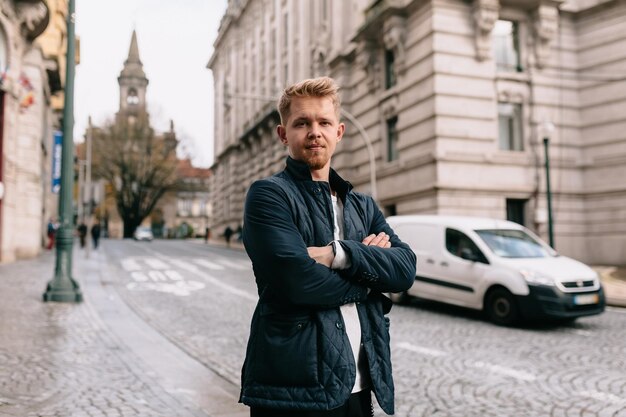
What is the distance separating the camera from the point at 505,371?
20.0 ft

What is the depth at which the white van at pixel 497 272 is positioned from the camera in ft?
29.0

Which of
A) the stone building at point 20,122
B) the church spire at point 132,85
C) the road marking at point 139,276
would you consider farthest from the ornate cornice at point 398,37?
the church spire at point 132,85

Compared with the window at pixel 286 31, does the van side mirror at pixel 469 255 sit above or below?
below

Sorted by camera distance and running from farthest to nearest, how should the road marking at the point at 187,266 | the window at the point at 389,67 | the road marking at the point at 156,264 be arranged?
the window at the point at 389,67
the road marking at the point at 156,264
the road marking at the point at 187,266

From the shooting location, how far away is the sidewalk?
4.46m

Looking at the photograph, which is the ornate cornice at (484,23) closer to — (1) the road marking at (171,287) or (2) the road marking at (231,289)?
(2) the road marking at (231,289)

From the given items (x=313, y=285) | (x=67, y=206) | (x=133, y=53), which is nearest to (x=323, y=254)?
(x=313, y=285)

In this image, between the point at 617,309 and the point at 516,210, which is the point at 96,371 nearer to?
the point at 617,309

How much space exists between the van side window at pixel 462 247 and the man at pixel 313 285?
8179 mm

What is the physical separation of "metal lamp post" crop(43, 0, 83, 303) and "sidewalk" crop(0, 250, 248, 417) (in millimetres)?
823

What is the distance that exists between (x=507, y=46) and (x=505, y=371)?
18.1 meters

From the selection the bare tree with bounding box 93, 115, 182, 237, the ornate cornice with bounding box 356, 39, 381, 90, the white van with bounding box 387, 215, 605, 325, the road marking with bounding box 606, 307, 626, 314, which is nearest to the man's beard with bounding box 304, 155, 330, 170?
the white van with bounding box 387, 215, 605, 325

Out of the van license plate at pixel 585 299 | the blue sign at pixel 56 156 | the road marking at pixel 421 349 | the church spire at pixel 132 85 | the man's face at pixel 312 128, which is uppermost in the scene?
the church spire at pixel 132 85

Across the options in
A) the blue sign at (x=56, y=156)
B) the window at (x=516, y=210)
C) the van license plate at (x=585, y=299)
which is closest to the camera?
the van license plate at (x=585, y=299)
